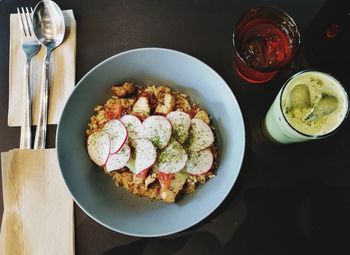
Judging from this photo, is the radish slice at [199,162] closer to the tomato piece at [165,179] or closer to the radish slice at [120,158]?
the tomato piece at [165,179]

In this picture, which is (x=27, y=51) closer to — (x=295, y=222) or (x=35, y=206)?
(x=35, y=206)

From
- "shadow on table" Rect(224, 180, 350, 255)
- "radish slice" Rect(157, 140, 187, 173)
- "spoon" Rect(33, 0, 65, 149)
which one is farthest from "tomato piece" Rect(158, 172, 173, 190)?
"spoon" Rect(33, 0, 65, 149)

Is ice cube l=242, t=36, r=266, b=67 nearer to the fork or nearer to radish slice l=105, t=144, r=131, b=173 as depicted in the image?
radish slice l=105, t=144, r=131, b=173

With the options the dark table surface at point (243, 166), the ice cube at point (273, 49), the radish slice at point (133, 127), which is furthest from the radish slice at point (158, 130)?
the ice cube at point (273, 49)

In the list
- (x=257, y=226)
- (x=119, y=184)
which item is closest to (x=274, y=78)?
(x=257, y=226)

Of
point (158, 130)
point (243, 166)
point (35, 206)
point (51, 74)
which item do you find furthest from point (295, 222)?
point (51, 74)

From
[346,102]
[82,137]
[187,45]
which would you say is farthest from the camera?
[187,45]

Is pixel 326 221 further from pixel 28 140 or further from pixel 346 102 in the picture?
pixel 28 140
